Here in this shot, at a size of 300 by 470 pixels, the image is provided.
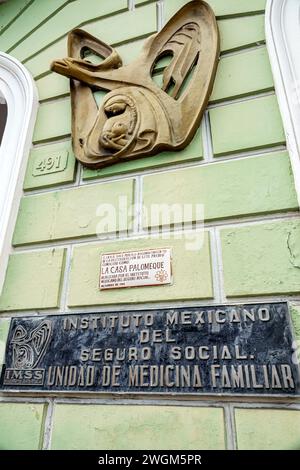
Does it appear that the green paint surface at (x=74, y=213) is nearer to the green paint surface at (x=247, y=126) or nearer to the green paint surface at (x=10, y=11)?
the green paint surface at (x=247, y=126)

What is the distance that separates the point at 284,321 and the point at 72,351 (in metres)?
0.99

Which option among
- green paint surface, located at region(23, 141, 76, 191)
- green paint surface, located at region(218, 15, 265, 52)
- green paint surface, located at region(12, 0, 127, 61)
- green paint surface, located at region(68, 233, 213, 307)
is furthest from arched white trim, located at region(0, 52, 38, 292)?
green paint surface, located at region(218, 15, 265, 52)

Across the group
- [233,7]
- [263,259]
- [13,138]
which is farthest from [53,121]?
[263,259]

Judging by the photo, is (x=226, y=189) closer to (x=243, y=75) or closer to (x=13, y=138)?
(x=243, y=75)

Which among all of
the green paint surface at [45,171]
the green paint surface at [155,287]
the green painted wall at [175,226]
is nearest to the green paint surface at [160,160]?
the green painted wall at [175,226]

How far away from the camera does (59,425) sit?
147 cm

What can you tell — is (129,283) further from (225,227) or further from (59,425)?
(59,425)

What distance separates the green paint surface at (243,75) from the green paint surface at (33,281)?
1.37 meters

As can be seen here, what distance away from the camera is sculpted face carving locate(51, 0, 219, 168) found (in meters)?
1.89

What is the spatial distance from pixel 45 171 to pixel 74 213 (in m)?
0.43

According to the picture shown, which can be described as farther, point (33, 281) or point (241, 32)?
point (241, 32)

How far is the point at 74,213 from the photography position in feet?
6.37

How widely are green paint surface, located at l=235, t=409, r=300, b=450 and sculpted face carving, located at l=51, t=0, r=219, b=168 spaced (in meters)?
1.37
